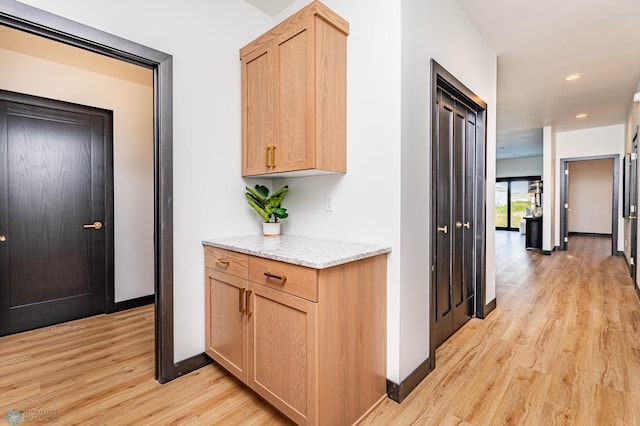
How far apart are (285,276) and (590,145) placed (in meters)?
8.16

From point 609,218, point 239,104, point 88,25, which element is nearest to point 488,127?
point 239,104

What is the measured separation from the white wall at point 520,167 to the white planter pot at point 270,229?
11334 millimetres

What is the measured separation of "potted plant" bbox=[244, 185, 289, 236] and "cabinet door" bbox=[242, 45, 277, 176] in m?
0.18

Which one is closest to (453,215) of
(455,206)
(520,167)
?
(455,206)

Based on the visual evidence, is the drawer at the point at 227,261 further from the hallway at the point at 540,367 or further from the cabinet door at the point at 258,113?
the hallway at the point at 540,367

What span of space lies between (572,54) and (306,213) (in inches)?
135

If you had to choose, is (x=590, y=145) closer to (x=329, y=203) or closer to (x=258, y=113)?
(x=329, y=203)

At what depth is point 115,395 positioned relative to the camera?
6.18 feet

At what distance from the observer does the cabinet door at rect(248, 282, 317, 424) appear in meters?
1.45

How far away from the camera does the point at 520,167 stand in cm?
1107

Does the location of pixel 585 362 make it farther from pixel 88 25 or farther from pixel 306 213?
pixel 88 25

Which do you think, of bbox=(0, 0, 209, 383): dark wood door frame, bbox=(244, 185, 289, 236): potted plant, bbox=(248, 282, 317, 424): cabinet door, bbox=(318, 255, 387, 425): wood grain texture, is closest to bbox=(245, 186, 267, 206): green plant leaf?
bbox=(244, 185, 289, 236): potted plant

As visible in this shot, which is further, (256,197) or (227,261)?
(256,197)

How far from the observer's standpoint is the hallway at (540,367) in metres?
1.72
